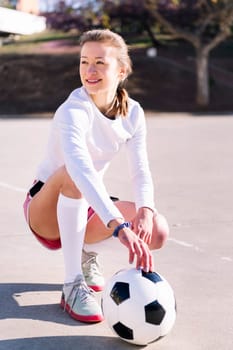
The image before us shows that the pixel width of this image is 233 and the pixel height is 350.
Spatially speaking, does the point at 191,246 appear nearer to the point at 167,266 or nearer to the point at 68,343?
the point at 167,266

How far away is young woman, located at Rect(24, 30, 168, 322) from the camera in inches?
177

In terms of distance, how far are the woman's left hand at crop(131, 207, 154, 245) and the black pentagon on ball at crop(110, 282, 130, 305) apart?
36cm

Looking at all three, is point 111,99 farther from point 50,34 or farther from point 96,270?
point 50,34

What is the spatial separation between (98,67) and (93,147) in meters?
0.45

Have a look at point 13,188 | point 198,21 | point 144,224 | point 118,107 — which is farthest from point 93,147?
point 198,21

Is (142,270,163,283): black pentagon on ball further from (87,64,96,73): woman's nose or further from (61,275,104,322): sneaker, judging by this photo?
(87,64,96,73): woman's nose

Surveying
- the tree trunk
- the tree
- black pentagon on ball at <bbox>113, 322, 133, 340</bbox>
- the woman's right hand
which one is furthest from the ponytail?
the tree trunk

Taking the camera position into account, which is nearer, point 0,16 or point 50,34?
point 0,16

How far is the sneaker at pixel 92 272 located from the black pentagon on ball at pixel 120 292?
0.89 meters

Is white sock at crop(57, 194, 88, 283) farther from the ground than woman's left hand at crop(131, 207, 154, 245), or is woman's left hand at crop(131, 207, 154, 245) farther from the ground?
woman's left hand at crop(131, 207, 154, 245)

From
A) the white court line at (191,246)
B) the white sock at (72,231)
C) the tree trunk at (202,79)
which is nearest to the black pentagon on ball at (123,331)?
the white sock at (72,231)

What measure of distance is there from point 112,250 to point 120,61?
77.2 inches

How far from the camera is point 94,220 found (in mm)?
4965

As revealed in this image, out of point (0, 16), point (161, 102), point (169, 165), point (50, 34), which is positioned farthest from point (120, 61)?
point (50, 34)
